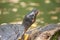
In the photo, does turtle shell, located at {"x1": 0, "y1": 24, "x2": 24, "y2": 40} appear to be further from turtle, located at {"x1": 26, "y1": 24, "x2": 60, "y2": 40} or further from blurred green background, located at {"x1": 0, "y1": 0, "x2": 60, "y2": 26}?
blurred green background, located at {"x1": 0, "y1": 0, "x2": 60, "y2": 26}

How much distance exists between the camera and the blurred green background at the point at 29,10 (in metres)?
3.09

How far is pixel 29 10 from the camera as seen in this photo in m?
3.33

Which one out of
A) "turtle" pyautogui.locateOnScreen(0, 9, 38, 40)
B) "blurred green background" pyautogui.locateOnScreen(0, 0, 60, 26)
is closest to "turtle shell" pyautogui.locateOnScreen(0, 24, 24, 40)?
"turtle" pyautogui.locateOnScreen(0, 9, 38, 40)

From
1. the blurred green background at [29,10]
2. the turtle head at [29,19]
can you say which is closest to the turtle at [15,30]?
the turtle head at [29,19]

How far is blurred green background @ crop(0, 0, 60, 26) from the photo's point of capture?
3.09 m

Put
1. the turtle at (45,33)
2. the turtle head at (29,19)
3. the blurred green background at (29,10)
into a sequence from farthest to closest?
the blurred green background at (29,10) → the turtle head at (29,19) → the turtle at (45,33)

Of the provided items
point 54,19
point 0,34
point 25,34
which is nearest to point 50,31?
point 25,34

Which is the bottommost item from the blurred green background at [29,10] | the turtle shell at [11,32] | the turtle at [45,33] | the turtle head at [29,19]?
the blurred green background at [29,10]

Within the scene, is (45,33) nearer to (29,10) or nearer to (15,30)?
(15,30)

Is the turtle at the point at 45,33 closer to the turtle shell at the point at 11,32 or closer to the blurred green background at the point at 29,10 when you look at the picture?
the turtle shell at the point at 11,32

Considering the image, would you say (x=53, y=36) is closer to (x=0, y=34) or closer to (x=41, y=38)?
(x=41, y=38)

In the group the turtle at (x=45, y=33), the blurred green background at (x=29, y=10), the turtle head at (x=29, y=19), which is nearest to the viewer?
the turtle at (x=45, y=33)

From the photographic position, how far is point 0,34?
1771 mm

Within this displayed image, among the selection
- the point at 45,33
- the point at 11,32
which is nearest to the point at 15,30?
the point at 11,32
